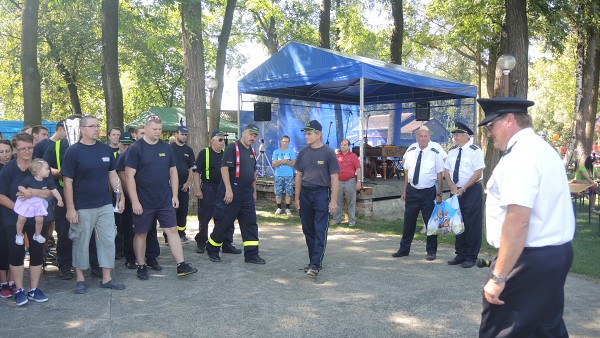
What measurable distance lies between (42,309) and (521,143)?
4622mm

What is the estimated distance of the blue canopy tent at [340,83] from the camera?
436 inches

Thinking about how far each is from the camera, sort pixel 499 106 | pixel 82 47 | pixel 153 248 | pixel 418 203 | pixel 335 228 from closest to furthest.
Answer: pixel 499 106
pixel 153 248
pixel 418 203
pixel 335 228
pixel 82 47

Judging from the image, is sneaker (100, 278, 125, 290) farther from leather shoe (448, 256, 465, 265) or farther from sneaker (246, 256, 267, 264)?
leather shoe (448, 256, 465, 265)

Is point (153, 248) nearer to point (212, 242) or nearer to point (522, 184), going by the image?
point (212, 242)

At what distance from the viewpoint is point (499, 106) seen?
9.29 feet

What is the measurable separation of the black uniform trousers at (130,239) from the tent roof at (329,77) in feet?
19.0

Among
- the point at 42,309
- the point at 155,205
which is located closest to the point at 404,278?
the point at 155,205

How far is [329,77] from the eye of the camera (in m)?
11.4

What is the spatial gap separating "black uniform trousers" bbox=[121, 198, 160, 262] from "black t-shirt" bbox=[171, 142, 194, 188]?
115 centimetres

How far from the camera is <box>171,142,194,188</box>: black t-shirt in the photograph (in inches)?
305

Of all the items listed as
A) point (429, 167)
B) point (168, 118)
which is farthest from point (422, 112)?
point (168, 118)

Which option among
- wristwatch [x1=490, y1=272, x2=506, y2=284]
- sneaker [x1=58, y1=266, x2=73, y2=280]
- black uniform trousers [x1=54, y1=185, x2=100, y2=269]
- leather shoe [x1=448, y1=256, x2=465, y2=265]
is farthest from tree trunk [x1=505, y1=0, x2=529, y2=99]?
wristwatch [x1=490, y1=272, x2=506, y2=284]

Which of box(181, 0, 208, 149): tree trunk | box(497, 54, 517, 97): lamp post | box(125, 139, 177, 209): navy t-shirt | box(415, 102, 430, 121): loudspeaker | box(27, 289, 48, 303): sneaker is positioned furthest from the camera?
box(415, 102, 430, 121): loudspeaker

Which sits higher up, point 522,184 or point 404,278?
point 522,184
